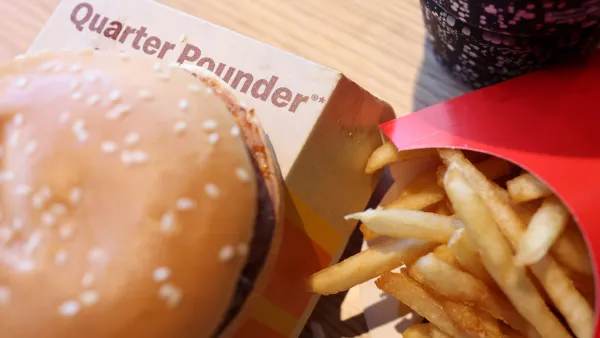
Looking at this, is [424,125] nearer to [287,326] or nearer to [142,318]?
[287,326]

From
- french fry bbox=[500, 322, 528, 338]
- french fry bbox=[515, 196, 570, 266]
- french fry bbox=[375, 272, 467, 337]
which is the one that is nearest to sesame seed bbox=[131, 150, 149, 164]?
french fry bbox=[375, 272, 467, 337]

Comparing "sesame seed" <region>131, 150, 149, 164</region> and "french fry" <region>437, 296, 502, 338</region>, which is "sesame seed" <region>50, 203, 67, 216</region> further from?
"french fry" <region>437, 296, 502, 338</region>

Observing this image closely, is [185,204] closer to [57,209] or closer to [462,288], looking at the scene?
[57,209]

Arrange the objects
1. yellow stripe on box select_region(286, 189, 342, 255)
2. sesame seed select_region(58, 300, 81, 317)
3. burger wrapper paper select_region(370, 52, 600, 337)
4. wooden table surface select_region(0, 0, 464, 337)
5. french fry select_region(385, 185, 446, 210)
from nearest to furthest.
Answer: sesame seed select_region(58, 300, 81, 317) → burger wrapper paper select_region(370, 52, 600, 337) → french fry select_region(385, 185, 446, 210) → yellow stripe on box select_region(286, 189, 342, 255) → wooden table surface select_region(0, 0, 464, 337)

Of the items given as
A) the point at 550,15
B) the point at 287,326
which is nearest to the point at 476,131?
the point at 550,15

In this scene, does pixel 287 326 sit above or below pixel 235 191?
below

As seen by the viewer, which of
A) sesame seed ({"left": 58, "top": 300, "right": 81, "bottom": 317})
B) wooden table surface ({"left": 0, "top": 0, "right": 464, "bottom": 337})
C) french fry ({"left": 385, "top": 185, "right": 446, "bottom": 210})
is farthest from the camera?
wooden table surface ({"left": 0, "top": 0, "right": 464, "bottom": 337})

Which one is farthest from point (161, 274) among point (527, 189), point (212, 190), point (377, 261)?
point (527, 189)
